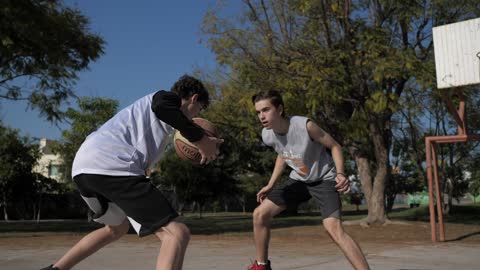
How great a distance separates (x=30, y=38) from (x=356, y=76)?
29.2ft

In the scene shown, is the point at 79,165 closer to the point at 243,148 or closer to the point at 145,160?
the point at 145,160

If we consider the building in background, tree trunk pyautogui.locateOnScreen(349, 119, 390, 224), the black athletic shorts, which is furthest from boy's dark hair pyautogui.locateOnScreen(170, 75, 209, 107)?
the building in background

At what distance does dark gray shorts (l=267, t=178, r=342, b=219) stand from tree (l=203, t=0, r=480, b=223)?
826 centimetres

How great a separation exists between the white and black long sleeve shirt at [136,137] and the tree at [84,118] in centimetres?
2680

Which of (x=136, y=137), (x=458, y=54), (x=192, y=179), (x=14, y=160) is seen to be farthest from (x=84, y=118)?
(x=136, y=137)

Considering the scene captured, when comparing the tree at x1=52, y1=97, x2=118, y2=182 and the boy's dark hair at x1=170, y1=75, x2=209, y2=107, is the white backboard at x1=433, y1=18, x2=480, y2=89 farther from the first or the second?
the tree at x1=52, y1=97, x2=118, y2=182

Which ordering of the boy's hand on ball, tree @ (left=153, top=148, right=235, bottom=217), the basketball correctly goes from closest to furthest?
the boy's hand on ball < the basketball < tree @ (left=153, top=148, right=235, bottom=217)

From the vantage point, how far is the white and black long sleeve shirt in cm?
347

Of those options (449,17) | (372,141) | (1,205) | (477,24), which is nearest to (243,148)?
(1,205)

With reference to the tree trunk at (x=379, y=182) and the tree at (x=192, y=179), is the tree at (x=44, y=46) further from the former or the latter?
the tree at (x=192, y=179)

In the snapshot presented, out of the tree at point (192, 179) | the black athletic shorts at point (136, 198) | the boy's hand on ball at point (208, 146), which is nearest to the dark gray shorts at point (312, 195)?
the boy's hand on ball at point (208, 146)

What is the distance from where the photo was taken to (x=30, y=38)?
13953mm

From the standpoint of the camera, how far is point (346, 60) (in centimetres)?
1442

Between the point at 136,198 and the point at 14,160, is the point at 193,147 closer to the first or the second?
the point at 136,198
